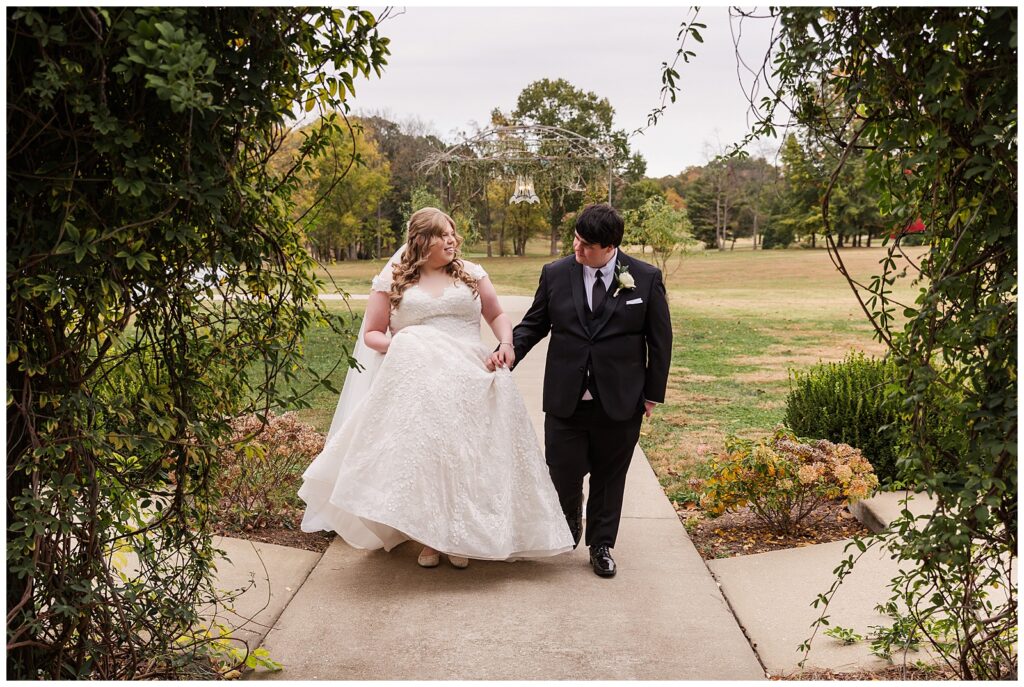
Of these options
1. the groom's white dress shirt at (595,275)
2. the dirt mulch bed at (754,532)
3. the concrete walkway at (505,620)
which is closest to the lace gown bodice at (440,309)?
the groom's white dress shirt at (595,275)

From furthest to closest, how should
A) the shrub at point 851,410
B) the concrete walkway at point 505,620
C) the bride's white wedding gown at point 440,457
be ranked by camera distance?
the shrub at point 851,410, the bride's white wedding gown at point 440,457, the concrete walkway at point 505,620

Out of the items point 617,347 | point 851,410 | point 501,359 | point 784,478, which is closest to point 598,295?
point 617,347

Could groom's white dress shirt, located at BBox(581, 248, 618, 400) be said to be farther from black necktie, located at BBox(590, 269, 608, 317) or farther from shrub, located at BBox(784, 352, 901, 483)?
shrub, located at BBox(784, 352, 901, 483)

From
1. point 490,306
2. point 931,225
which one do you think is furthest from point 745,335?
point 931,225

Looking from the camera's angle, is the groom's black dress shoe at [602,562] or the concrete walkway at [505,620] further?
the groom's black dress shoe at [602,562]

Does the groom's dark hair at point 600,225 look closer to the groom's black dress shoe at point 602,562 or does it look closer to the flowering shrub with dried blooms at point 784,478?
the groom's black dress shoe at point 602,562

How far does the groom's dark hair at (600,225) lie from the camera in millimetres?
5078

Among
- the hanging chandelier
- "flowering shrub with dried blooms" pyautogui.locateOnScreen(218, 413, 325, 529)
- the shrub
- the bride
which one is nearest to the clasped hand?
the bride

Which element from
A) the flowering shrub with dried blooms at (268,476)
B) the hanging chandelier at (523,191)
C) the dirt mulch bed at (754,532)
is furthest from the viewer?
the hanging chandelier at (523,191)

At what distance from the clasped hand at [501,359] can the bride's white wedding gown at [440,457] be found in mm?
42

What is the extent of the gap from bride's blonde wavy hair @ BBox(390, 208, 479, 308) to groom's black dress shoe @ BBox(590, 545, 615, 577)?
5.19 ft

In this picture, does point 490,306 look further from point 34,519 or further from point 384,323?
point 34,519

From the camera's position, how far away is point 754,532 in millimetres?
6254

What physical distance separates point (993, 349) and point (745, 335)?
19.1 metres
